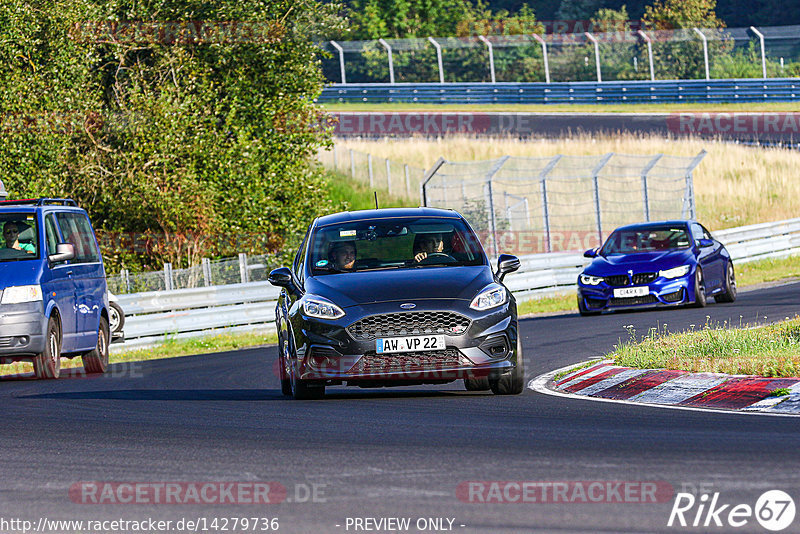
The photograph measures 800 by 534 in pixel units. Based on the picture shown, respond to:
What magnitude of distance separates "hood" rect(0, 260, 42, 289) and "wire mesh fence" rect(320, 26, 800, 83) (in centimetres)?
4346

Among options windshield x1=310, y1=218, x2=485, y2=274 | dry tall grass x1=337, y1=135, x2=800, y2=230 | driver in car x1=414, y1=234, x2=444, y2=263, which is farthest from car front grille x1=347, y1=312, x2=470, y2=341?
dry tall grass x1=337, y1=135, x2=800, y2=230

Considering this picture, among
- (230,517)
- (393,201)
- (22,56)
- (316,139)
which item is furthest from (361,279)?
(393,201)

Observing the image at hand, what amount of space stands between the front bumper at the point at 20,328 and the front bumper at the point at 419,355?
4677 millimetres

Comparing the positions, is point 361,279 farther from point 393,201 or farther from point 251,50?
point 393,201

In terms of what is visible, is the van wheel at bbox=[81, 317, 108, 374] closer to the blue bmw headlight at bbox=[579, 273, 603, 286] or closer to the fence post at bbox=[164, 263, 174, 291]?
the fence post at bbox=[164, 263, 174, 291]

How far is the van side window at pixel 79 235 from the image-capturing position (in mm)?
16078

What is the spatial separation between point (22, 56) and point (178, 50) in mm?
3275

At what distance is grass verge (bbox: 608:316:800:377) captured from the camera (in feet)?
34.3

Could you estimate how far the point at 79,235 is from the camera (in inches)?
652

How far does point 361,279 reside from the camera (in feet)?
37.0

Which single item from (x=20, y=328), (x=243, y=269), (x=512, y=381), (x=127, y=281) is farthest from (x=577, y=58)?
(x=512, y=381)

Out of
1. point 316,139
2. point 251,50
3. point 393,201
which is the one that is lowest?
point 393,201

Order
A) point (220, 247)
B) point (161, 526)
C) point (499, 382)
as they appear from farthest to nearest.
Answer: point (220, 247), point (499, 382), point (161, 526)

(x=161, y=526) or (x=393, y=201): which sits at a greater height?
(x=161, y=526)
